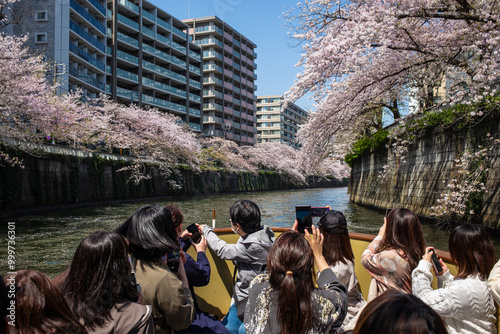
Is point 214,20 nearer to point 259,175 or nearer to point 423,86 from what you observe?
point 259,175

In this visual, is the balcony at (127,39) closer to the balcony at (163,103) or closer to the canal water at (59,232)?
the balcony at (163,103)

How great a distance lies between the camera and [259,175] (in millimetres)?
43156

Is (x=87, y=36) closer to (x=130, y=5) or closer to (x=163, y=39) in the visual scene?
(x=130, y=5)

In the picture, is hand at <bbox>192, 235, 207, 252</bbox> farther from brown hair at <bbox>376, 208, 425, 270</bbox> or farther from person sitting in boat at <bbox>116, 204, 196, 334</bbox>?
brown hair at <bbox>376, 208, 425, 270</bbox>

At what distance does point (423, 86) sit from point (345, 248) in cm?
1044

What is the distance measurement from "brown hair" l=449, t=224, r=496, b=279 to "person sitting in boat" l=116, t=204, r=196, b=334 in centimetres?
137

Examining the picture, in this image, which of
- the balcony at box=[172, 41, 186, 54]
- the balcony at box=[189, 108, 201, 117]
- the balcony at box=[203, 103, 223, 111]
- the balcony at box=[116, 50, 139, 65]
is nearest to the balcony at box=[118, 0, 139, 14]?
the balcony at box=[116, 50, 139, 65]

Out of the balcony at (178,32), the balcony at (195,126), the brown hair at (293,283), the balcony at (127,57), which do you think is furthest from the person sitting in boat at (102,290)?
Answer: the balcony at (178,32)

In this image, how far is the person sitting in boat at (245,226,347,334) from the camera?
5.08 ft

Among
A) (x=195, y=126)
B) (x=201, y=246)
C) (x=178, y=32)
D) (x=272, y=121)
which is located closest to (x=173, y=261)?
(x=201, y=246)

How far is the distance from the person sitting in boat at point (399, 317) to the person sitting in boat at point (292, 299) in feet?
1.95

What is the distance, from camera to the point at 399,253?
7.14 ft

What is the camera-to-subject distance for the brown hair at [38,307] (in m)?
1.28

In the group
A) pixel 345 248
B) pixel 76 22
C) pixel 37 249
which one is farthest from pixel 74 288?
pixel 76 22
